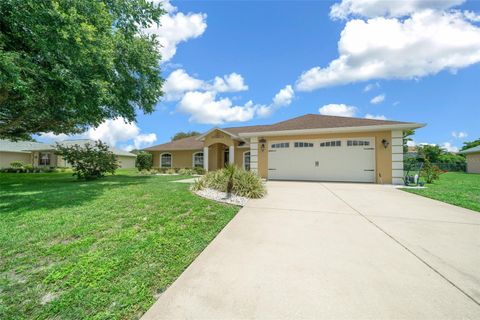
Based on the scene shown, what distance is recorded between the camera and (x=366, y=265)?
2611 millimetres

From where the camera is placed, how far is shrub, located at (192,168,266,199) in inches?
266

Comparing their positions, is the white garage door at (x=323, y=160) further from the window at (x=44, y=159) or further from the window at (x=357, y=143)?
the window at (x=44, y=159)

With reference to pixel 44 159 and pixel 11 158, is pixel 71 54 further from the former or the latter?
pixel 11 158

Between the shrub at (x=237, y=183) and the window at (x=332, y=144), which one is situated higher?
the window at (x=332, y=144)

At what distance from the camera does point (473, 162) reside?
2444cm

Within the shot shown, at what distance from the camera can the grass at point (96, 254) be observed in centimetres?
196

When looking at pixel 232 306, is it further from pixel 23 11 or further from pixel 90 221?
pixel 23 11

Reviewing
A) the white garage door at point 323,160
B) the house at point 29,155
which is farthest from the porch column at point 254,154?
the house at point 29,155

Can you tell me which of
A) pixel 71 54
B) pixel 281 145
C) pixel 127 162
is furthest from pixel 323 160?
pixel 127 162

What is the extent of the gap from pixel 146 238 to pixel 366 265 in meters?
3.22

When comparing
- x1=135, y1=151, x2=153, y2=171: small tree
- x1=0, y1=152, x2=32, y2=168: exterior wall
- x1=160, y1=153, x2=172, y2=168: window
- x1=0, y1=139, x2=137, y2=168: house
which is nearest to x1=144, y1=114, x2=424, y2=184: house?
x1=160, y1=153, x2=172, y2=168: window

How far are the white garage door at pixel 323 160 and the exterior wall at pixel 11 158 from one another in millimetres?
31842

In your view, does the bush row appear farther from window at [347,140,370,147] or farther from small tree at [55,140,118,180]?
window at [347,140,370,147]

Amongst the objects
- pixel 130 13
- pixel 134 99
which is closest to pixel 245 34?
pixel 130 13
